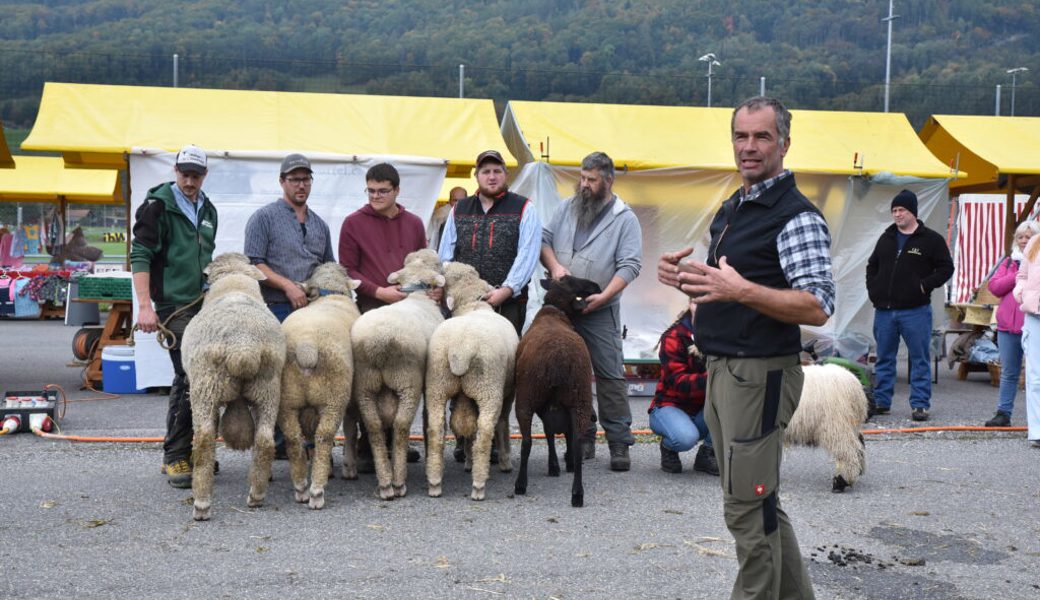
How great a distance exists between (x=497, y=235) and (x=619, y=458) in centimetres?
183

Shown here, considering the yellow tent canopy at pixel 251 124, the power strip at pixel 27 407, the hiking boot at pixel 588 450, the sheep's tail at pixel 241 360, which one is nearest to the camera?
the sheep's tail at pixel 241 360

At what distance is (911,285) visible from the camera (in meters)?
9.16

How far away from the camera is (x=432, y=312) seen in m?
6.30

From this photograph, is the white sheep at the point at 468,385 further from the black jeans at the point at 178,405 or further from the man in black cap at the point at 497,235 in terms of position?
the black jeans at the point at 178,405

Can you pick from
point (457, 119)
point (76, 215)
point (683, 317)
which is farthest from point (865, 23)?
point (683, 317)

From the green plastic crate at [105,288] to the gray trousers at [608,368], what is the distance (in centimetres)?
591

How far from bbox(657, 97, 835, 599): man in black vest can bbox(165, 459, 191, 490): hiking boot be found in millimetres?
3931

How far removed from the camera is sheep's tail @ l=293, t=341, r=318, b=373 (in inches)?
212

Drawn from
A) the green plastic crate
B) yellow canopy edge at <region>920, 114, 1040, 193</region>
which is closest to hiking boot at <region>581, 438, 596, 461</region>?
the green plastic crate

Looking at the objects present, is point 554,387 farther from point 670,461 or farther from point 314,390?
point 314,390

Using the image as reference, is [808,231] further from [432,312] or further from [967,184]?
[967,184]

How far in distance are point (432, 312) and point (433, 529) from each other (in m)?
1.61

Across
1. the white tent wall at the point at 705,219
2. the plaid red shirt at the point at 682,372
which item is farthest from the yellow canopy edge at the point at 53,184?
the plaid red shirt at the point at 682,372

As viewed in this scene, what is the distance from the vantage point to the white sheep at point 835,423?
20.2 feet
